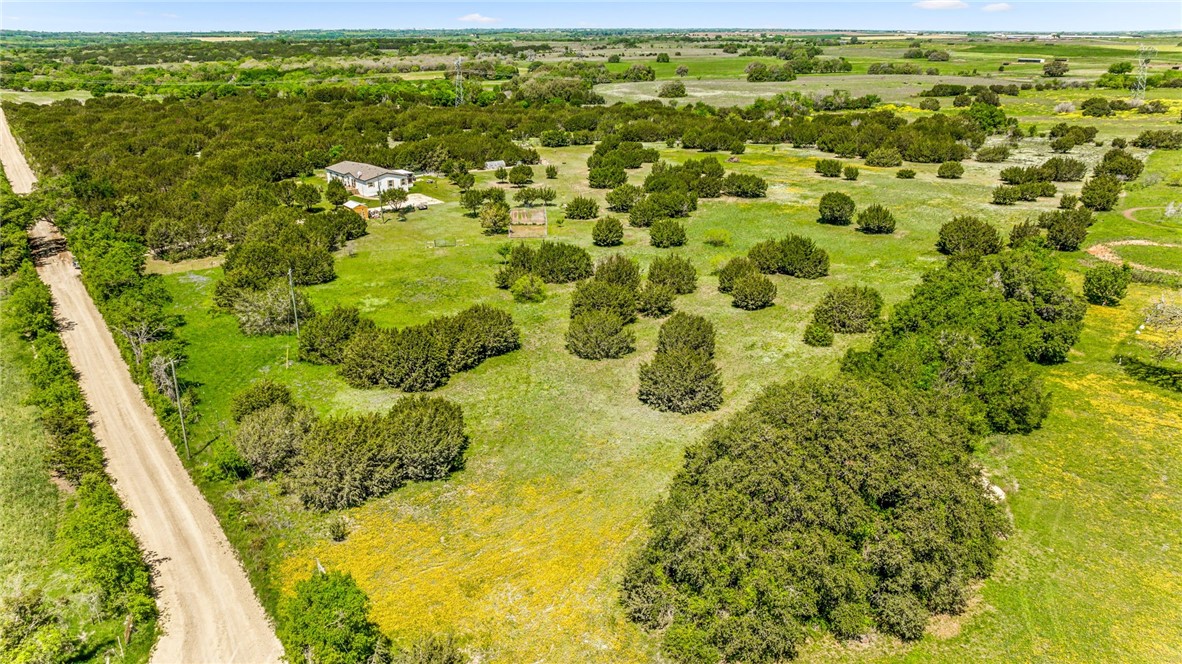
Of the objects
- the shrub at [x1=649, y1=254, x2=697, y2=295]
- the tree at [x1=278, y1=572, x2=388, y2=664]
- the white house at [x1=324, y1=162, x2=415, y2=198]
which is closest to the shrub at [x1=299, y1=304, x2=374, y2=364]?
the tree at [x1=278, y1=572, x2=388, y2=664]

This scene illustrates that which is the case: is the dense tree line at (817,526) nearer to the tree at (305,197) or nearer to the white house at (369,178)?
the tree at (305,197)

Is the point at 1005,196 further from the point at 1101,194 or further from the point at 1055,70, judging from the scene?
the point at 1055,70

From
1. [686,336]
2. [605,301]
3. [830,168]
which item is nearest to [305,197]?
[605,301]

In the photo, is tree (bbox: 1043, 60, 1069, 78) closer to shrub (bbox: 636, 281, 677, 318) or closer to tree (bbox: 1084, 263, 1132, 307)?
tree (bbox: 1084, 263, 1132, 307)

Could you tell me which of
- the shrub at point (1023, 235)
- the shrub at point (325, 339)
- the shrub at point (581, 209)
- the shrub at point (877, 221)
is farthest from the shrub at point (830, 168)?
the shrub at point (325, 339)

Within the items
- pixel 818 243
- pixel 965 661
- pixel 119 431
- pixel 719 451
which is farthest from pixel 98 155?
pixel 965 661

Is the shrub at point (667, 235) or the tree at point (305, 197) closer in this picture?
the shrub at point (667, 235)

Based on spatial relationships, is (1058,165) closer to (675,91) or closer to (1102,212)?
(1102,212)
